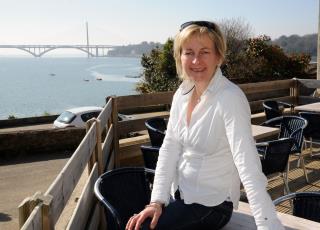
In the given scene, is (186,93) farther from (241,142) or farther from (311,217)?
(311,217)

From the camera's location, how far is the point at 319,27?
49.4 ft

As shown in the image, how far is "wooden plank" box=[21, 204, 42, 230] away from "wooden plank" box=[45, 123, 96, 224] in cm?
15

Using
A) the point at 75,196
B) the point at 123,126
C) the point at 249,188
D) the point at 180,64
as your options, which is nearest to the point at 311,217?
the point at 249,188

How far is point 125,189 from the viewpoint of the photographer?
3.08 m

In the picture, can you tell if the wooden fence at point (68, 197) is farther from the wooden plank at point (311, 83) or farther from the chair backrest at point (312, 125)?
the wooden plank at point (311, 83)

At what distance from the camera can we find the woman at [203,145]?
2131 mm

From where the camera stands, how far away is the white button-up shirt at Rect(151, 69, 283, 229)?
199 centimetres

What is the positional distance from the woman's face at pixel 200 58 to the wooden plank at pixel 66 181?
0.86 meters

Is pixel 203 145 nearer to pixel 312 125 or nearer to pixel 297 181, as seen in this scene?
pixel 297 181

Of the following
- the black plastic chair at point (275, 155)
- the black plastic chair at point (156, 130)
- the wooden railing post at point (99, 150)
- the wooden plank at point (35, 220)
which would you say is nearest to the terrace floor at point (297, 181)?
the black plastic chair at point (275, 155)

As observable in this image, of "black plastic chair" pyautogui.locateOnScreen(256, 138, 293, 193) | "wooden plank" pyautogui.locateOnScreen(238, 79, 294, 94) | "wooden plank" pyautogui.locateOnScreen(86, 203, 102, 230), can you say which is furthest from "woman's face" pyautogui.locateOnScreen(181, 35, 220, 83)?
"wooden plank" pyautogui.locateOnScreen(238, 79, 294, 94)

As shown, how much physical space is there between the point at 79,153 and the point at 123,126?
3.37 meters

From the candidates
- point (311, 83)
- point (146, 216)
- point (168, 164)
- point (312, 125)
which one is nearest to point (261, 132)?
point (312, 125)

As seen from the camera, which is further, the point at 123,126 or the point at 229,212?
the point at 123,126
